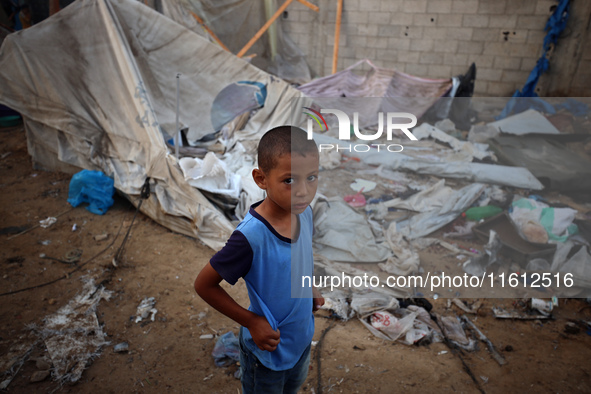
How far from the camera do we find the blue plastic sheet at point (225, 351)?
6.96 feet

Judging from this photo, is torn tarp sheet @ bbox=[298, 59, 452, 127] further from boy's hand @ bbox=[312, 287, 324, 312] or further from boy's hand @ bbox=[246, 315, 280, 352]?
boy's hand @ bbox=[246, 315, 280, 352]

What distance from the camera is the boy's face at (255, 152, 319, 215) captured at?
103 cm

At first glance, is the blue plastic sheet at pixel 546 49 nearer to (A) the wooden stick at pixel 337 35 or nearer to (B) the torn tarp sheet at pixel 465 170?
(B) the torn tarp sheet at pixel 465 170

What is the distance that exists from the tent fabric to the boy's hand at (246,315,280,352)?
2.09 m

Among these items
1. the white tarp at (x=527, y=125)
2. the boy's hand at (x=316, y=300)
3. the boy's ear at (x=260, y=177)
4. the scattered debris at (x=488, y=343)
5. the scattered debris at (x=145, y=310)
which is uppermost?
the boy's ear at (x=260, y=177)

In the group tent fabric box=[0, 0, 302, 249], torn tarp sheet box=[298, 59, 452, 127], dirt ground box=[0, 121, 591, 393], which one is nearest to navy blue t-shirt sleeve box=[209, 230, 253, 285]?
dirt ground box=[0, 121, 591, 393]

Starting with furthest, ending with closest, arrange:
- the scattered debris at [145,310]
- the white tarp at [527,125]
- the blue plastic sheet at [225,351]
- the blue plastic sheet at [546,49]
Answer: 1. the blue plastic sheet at [546,49]
2. the white tarp at [527,125]
3. the scattered debris at [145,310]
4. the blue plastic sheet at [225,351]

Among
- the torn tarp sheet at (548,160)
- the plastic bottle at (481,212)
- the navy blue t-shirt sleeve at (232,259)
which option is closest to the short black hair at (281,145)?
the navy blue t-shirt sleeve at (232,259)

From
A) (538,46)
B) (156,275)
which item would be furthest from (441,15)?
(156,275)

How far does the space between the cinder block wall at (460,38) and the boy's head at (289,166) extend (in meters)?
8.00

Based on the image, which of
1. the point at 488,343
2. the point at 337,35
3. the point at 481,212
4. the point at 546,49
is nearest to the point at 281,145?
the point at 488,343

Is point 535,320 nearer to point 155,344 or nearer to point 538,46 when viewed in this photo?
point 155,344

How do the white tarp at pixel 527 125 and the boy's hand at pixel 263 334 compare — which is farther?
the white tarp at pixel 527 125

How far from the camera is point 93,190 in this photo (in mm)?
3682
